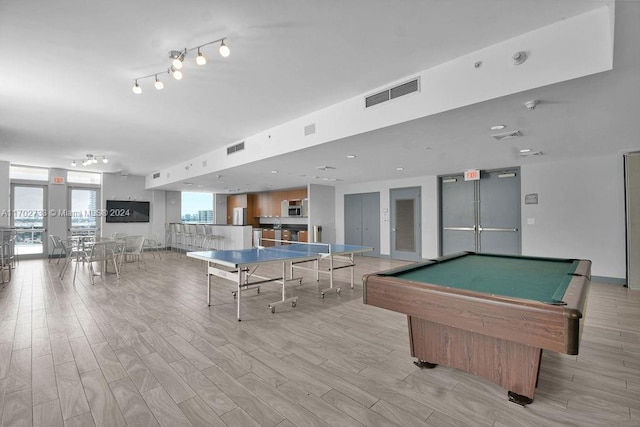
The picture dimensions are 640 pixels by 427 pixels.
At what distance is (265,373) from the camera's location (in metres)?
2.32

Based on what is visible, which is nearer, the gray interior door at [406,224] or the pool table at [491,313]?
the pool table at [491,313]

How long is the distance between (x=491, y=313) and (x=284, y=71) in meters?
2.96

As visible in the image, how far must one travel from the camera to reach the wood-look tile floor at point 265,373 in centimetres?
183

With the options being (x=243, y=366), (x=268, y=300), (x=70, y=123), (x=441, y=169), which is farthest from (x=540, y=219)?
(x=70, y=123)

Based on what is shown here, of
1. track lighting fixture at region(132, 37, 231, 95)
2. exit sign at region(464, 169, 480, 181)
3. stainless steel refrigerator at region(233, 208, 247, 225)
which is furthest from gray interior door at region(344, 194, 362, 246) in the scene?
track lighting fixture at region(132, 37, 231, 95)

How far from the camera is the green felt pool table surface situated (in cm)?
201

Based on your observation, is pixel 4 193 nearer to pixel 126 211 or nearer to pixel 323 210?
pixel 126 211

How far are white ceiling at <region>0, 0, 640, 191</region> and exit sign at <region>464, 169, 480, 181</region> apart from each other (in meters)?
1.61

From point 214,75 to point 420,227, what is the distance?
663 cm

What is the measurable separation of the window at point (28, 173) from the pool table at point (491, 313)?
38.2 feet

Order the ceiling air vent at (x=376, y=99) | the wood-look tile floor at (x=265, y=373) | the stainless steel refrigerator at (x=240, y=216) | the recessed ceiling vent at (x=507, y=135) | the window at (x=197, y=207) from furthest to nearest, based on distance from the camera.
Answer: the stainless steel refrigerator at (x=240, y=216) → the window at (x=197, y=207) → the recessed ceiling vent at (x=507, y=135) → the ceiling air vent at (x=376, y=99) → the wood-look tile floor at (x=265, y=373)

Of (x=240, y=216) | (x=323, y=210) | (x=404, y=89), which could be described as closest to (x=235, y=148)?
(x=404, y=89)

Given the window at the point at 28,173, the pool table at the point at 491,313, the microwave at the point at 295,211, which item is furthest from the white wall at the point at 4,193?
the pool table at the point at 491,313

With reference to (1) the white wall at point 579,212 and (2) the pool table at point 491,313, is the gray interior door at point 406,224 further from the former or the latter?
(2) the pool table at point 491,313
